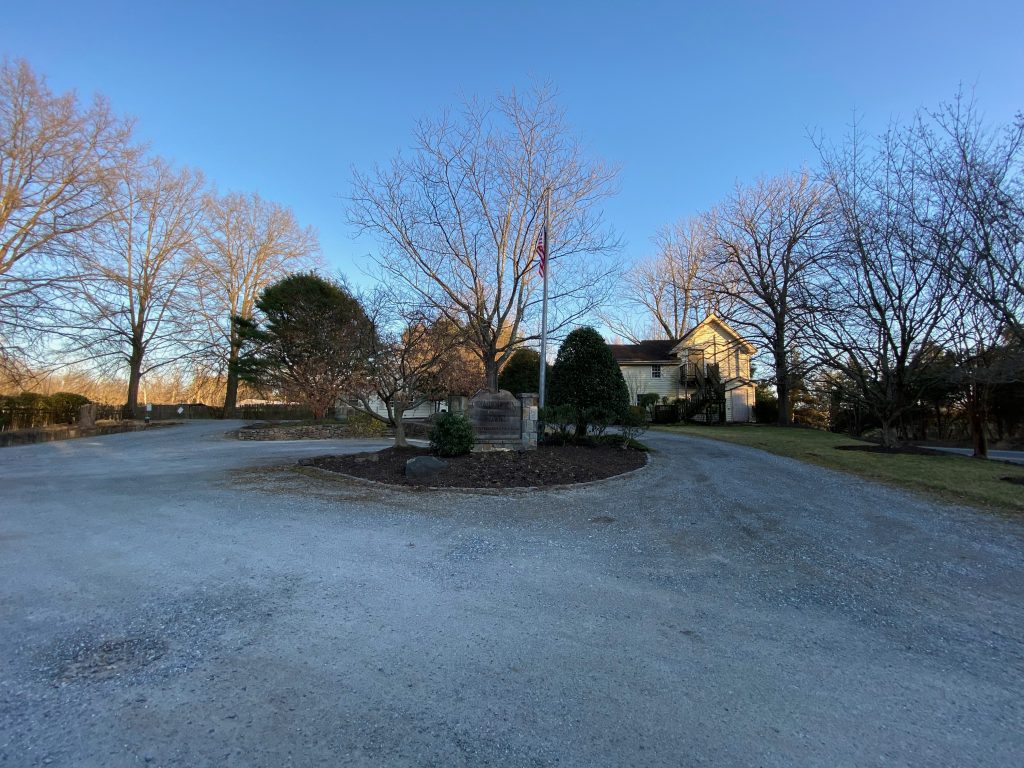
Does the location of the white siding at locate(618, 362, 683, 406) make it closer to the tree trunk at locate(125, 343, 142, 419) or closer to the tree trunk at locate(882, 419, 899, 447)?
the tree trunk at locate(882, 419, 899, 447)

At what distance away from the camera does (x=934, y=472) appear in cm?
1071

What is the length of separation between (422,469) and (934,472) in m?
10.4

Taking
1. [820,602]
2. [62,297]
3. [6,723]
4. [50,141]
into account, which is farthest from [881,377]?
[50,141]

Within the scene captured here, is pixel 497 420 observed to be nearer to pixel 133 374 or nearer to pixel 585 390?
pixel 585 390

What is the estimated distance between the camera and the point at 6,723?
2.35 meters

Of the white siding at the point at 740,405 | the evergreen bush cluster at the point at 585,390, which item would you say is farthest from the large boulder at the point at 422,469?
the white siding at the point at 740,405

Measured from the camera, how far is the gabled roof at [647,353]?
33.4 m

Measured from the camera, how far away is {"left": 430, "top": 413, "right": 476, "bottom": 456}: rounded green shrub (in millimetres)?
10891

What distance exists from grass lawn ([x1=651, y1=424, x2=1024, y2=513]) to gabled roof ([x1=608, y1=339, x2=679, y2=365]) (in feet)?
56.6

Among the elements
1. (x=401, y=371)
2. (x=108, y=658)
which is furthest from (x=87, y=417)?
(x=108, y=658)

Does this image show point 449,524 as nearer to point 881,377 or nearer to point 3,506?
point 3,506

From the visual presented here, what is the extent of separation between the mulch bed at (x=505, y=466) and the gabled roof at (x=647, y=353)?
21.8 meters

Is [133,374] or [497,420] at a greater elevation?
[133,374]

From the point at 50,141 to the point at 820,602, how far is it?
78.7ft
